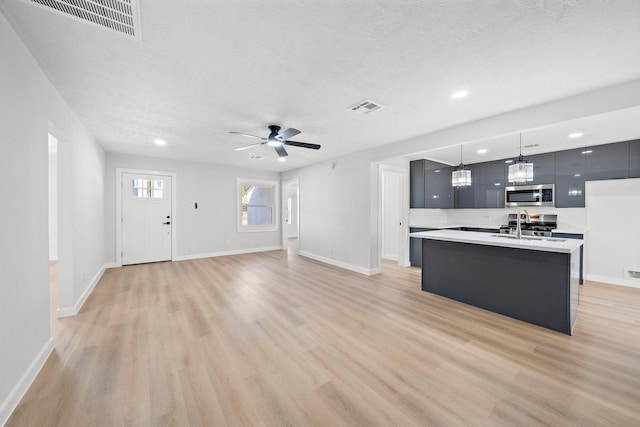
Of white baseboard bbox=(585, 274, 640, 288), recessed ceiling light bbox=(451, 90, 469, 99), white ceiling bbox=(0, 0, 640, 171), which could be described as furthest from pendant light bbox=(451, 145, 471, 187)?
white baseboard bbox=(585, 274, 640, 288)

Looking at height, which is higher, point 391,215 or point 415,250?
point 391,215

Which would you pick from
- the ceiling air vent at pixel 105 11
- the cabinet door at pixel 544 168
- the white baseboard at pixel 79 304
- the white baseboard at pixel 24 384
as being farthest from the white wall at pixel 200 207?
the cabinet door at pixel 544 168

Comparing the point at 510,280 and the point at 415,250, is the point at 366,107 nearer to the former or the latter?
the point at 510,280

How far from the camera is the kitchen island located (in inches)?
102

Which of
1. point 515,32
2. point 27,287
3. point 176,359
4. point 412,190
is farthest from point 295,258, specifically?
point 515,32

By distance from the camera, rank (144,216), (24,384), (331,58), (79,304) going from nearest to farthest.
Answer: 1. (24,384)
2. (331,58)
3. (79,304)
4. (144,216)

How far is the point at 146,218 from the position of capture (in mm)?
5684

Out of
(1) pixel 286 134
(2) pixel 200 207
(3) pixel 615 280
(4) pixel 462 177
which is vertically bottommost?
(3) pixel 615 280

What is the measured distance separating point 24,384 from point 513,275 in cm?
465

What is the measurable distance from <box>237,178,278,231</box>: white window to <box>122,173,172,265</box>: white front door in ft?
6.04

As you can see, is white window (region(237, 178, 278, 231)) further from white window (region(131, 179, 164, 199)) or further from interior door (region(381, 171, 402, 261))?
interior door (region(381, 171, 402, 261))

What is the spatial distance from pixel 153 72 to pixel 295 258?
499 cm

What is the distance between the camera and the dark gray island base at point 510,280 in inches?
102

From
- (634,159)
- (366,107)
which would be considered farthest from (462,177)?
(634,159)
